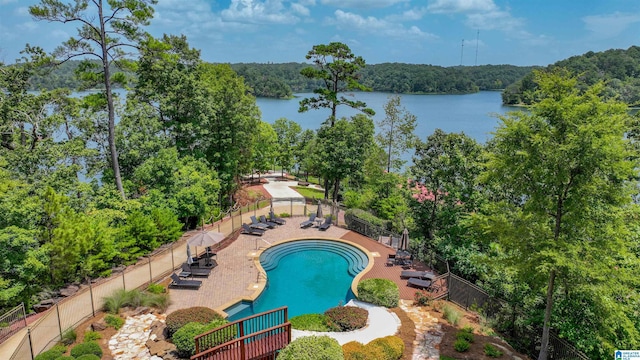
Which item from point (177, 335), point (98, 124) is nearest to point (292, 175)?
point (98, 124)

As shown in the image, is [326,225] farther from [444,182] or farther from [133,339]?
[133,339]

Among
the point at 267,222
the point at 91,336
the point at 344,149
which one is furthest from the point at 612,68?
the point at 91,336

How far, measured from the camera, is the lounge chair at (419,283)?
50.6ft

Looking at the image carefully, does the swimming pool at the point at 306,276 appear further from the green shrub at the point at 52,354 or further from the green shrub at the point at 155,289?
the green shrub at the point at 52,354

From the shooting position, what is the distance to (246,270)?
17078mm

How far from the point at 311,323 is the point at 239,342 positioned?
3.14 metres

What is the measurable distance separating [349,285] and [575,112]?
1105 cm

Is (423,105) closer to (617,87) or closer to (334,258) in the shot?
(617,87)

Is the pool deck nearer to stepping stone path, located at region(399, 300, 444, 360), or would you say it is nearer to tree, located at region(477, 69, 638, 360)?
stepping stone path, located at region(399, 300, 444, 360)

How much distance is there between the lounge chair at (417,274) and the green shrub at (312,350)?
7.04 metres

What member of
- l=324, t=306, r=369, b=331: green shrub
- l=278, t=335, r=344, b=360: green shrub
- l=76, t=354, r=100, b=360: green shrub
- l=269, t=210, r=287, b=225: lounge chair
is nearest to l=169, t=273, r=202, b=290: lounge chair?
l=76, t=354, r=100, b=360: green shrub

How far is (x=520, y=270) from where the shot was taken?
31.9 feet

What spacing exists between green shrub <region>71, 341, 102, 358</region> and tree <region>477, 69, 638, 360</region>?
10938 mm

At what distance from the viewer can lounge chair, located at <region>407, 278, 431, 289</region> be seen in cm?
1542
